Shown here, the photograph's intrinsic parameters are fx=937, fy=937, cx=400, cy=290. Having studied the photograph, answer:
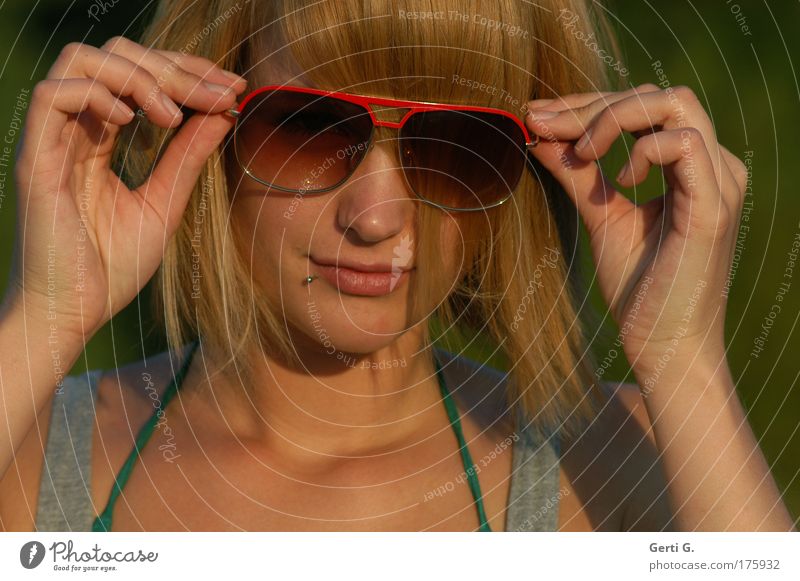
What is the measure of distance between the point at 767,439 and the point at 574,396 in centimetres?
214

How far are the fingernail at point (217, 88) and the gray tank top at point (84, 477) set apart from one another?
2.13 feet

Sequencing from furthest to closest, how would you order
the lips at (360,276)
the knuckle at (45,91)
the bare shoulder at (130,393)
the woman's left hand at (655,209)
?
the bare shoulder at (130,393) → the lips at (360,276) → the woman's left hand at (655,209) → the knuckle at (45,91)

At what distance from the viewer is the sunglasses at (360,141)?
138cm

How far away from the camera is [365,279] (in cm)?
151

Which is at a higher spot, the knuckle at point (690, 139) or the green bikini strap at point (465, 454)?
the knuckle at point (690, 139)

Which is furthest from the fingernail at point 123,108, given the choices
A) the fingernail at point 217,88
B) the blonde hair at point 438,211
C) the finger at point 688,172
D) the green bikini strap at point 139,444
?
the finger at point 688,172

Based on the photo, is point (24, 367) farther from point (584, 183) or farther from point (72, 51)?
point (584, 183)

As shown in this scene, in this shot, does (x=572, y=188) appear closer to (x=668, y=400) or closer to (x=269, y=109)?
(x=668, y=400)

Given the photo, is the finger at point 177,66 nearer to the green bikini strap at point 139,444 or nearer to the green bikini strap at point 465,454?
the green bikini strap at point 139,444

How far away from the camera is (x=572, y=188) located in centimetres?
150

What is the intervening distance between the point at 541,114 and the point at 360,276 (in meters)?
0.38

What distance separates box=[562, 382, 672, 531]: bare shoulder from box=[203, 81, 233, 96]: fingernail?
84 cm

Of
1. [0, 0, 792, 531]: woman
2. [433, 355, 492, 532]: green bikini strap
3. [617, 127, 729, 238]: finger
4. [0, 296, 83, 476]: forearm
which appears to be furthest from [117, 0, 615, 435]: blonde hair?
[0, 296, 83, 476]: forearm

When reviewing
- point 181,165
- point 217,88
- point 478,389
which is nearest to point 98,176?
point 181,165
